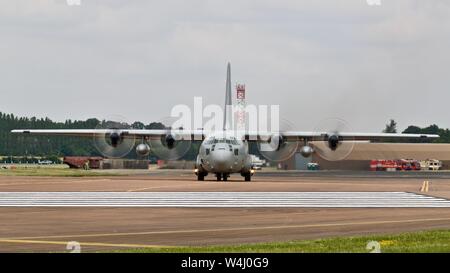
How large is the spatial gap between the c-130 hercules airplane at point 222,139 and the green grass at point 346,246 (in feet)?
120

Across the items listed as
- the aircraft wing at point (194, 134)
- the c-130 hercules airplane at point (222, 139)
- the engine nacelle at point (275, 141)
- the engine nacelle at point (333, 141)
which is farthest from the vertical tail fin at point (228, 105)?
the engine nacelle at point (333, 141)

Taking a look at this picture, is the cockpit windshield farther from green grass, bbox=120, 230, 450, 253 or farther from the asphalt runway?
green grass, bbox=120, 230, 450, 253

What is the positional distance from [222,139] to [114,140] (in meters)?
11.6

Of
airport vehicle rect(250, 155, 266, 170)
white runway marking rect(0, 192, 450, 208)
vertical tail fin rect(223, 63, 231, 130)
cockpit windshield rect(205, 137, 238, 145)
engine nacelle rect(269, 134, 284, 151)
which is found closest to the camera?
white runway marking rect(0, 192, 450, 208)

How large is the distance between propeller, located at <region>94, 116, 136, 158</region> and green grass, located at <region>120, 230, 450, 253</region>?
46.9 metres

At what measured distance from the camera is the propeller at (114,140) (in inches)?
2518

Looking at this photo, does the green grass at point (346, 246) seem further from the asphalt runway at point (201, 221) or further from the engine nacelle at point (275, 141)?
the engine nacelle at point (275, 141)

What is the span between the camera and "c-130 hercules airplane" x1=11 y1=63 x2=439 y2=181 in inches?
2165

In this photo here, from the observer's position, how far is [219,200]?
32.2 meters

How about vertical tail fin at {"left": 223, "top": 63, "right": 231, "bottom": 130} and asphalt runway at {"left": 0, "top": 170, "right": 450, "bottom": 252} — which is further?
vertical tail fin at {"left": 223, "top": 63, "right": 231, "bottom": 130}

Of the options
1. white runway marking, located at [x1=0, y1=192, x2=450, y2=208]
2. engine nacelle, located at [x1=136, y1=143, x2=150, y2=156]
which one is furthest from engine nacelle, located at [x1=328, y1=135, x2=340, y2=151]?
white runway marking, located at [x1=0, y1=192, x2=450, y2=208]

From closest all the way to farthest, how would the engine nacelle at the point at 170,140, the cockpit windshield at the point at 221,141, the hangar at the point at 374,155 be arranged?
the cockpit windshield at the point at 221,141 < the engine nacelle at the point at 170,140 < the hangar at the point at 374,155
